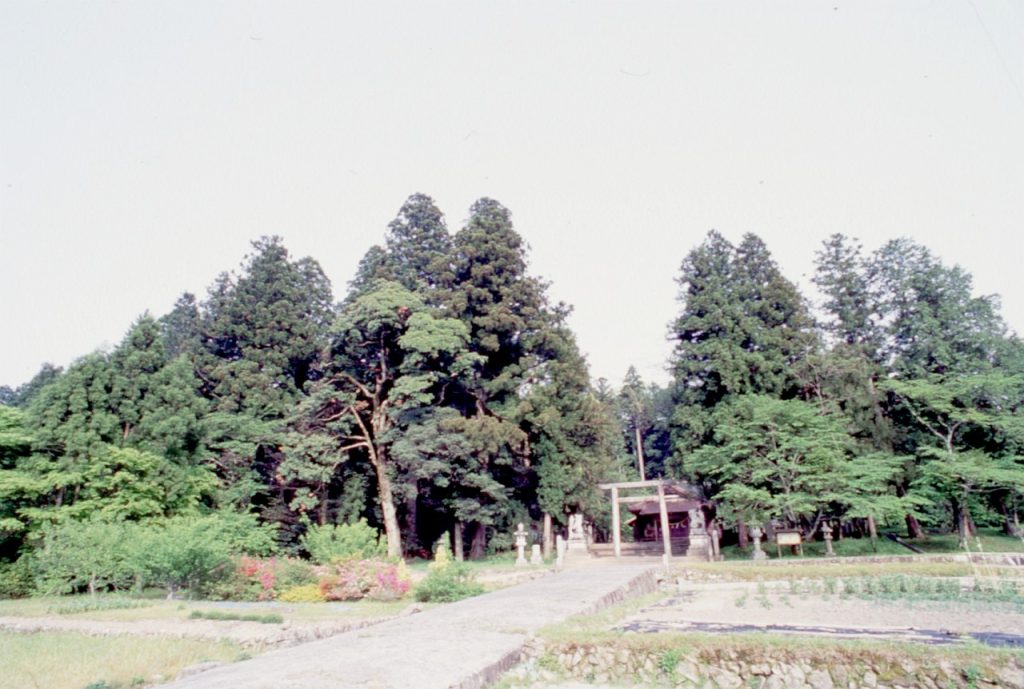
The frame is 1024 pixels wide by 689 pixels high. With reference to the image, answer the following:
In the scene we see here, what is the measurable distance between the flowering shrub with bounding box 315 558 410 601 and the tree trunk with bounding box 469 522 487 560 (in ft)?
34.8

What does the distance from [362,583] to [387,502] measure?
9886mm

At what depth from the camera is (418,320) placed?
21.5m

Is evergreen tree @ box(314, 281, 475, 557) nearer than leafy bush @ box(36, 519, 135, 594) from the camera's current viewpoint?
No

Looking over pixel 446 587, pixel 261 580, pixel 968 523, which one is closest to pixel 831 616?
pixel 446 587

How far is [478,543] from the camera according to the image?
73.7 ft

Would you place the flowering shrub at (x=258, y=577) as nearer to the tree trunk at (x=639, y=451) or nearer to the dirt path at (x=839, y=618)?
the dirt path at (x=839, y=618)

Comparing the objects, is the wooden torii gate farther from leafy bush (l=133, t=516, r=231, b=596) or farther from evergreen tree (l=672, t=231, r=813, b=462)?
leafy bush (l=133, t=516, r=231, b=596)

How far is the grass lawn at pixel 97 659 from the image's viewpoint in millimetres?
5473

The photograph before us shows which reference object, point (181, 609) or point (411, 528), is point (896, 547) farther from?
point (181, 609)

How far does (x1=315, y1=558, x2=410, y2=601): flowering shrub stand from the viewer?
38.2 feet

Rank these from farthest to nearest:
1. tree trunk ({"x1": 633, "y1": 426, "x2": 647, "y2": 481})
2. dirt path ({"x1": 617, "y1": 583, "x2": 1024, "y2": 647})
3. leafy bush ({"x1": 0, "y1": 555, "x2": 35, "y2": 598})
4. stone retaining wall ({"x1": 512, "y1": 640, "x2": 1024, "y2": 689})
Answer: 1. tree trunk ({"x1": 633, "y1": 426, "x2": 647, "y2": 481})
2. leafy bush ({"x1": 0, "y1": 555, "x2": 35, "y2": 598})
3. dirt path ({"x1": 617, "y1": 583, "x2": 1024, "y2": 647})
4. stone retaining wall ({"x1": 512, "y1": 640, "x2": 1024, "y2": 689})

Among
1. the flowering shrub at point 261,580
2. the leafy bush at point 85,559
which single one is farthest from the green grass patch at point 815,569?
the leafy bush at point 85,559

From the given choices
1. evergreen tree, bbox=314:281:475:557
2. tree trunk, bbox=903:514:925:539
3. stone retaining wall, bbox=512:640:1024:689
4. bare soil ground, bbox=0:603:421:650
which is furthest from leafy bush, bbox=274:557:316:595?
tree trunk, bbox=903:514:925:539

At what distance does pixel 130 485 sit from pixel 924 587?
1910 cm
